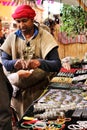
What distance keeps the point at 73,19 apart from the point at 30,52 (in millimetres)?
3337

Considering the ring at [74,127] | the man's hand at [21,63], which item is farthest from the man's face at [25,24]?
the ring at [74,127]

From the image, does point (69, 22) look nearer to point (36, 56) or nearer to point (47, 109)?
point (36, 56)

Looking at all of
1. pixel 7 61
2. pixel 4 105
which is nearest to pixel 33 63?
pixel 7 61

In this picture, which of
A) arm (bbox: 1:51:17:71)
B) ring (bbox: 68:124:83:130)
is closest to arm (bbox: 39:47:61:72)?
arm (bbox: 1:51:17:71)

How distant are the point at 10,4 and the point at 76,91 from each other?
3966 mm

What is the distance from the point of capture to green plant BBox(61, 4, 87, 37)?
5657 millimetres

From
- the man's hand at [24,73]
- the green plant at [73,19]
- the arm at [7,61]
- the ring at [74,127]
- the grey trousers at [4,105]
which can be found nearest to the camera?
the grey trousers at [4,105]

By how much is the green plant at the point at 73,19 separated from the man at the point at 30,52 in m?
3.02

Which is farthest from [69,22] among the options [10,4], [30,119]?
[30,119]

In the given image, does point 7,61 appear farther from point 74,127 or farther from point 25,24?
point 74,127

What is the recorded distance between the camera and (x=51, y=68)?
8.81 ft

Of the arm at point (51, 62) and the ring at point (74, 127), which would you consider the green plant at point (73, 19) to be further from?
the ring at point (74, 127)

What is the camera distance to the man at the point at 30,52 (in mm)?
2622

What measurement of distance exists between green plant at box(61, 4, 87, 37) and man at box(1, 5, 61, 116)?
3.02 metres
